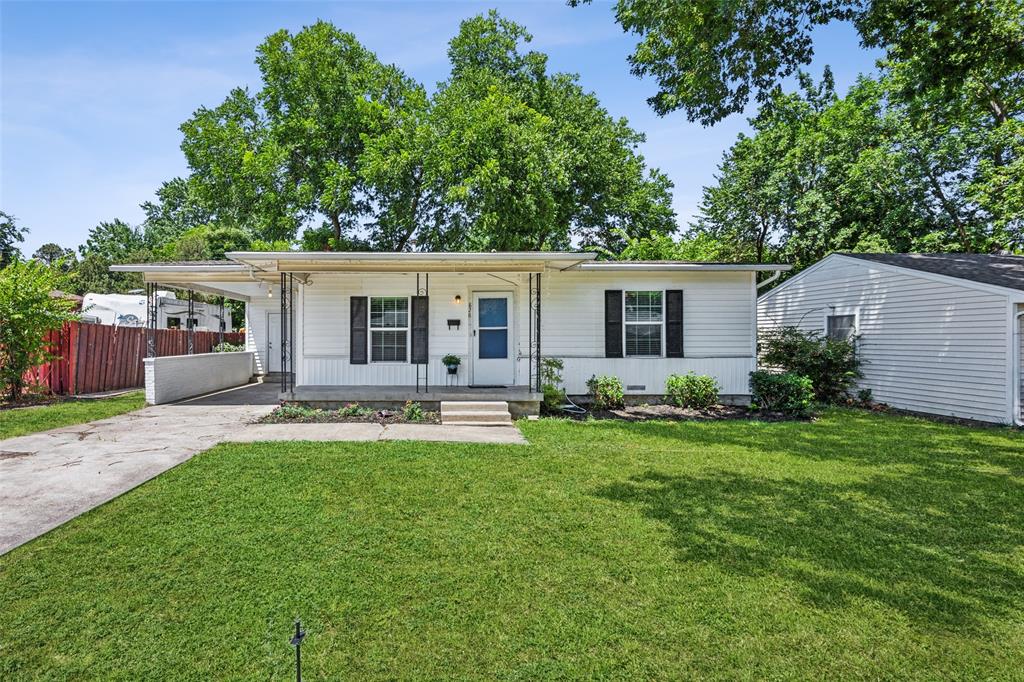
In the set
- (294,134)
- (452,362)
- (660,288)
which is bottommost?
(452,362)

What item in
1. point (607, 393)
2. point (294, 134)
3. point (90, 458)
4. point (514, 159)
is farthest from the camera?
point (294, 134)

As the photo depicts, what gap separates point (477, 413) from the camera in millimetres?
8359

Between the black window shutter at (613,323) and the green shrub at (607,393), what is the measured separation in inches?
24.1

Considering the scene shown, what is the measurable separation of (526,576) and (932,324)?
422 inches

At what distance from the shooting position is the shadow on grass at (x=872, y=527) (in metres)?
2.92

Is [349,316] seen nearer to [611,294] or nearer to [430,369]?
[430,369]

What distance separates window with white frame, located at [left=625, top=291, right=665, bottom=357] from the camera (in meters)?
10.2

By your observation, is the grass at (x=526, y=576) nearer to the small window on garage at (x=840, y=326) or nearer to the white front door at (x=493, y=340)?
the white front door at (x=493, y=340)

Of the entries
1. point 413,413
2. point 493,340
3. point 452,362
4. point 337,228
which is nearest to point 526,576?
point 413,413

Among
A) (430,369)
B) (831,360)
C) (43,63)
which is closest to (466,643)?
(430,369)

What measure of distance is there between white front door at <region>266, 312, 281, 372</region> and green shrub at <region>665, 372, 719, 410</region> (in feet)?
35.7

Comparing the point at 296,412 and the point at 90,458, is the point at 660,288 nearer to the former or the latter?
the point at 296,412

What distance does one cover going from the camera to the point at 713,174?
23.1 m

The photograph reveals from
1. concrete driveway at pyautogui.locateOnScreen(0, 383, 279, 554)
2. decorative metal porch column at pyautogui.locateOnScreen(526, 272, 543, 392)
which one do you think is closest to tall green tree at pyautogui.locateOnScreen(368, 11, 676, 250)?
decorative metal porch column at pyautogui.locateOnScreen(526, 272, 543, 392)
